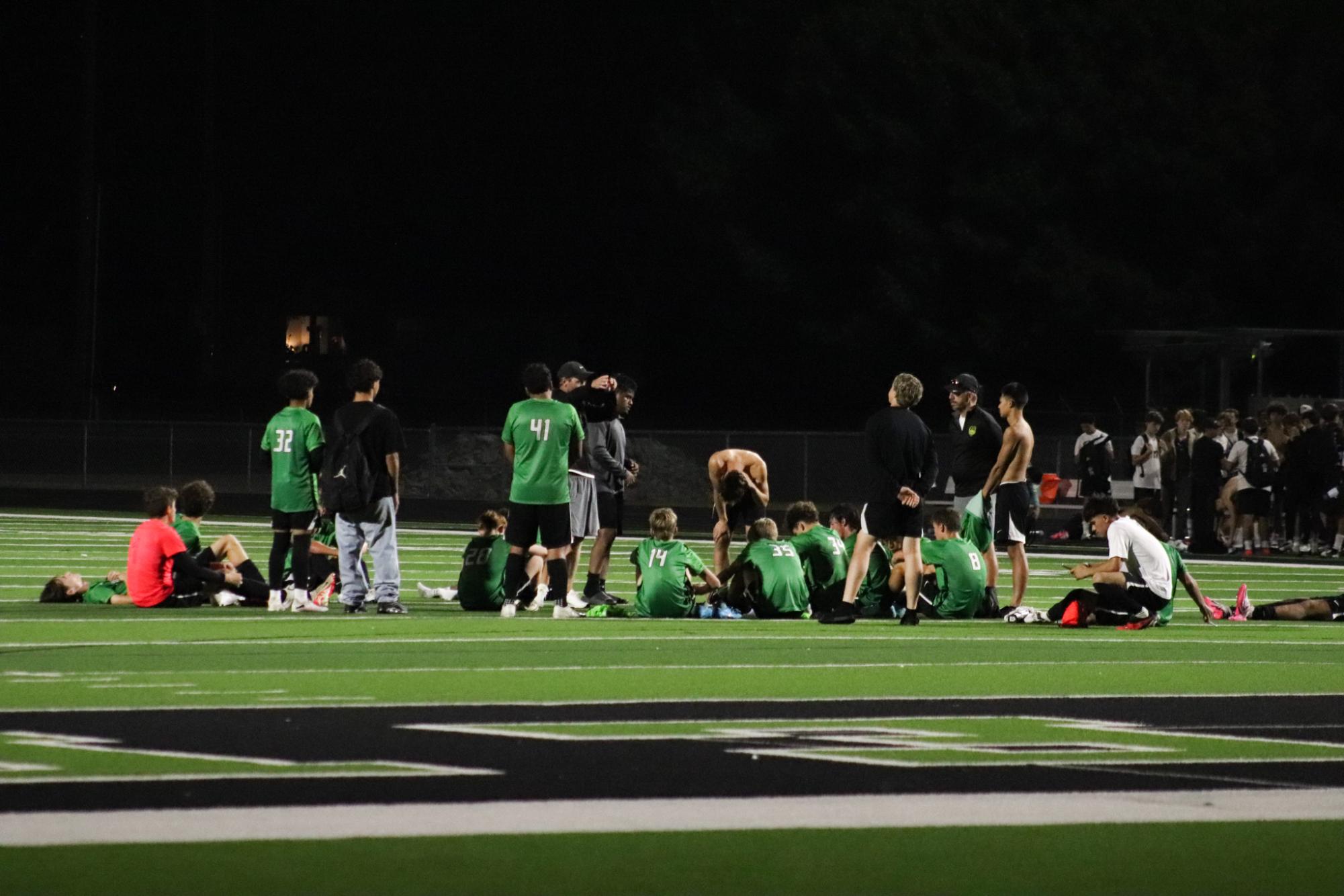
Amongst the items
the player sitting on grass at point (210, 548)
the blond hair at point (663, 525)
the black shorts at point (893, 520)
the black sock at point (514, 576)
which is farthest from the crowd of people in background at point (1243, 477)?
the player sitting on grass at point (210, 548)

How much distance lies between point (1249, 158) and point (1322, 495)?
27015 millimetres

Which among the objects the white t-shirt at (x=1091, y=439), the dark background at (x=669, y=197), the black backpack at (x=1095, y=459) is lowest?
the black backpack at (x=1095, y=459)

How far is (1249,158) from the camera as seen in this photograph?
2170 inches

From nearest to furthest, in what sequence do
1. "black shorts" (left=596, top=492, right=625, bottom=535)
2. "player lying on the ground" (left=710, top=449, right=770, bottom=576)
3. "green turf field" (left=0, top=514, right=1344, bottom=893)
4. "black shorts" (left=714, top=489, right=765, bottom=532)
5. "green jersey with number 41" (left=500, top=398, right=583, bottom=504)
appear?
"green turf field" (left=0, top=514, right=1344, bottom=893) < "green jersey with number 41" (left=500, top=398, right=583, bottom=504) < "black shorts" (left=596, top=492, right=625, bottom=535) < "player lying on the ground" (left=710, top=449, right=770, bottom=576) < "black shorts" (left=714, top=489, right=765, bottom=532)

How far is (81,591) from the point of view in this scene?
18734 millimetres

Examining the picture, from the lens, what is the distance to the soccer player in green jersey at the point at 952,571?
712 inches

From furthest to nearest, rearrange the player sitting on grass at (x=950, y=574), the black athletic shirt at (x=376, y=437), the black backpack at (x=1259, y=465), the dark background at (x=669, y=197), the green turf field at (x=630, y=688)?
1. the dark background at (x=669, y=197)
2. the black backpack at (x=1259, y=465)
3. the player sitting on grass at (x=950, y=574)
4. the black athletic shirt at (x=376, y=437)
5. the green turf field at (x=630, y=688)

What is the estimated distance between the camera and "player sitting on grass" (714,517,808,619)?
1797cm

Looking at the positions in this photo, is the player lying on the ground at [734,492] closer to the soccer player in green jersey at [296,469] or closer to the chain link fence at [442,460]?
the soccer player in green jersey at [296,469]

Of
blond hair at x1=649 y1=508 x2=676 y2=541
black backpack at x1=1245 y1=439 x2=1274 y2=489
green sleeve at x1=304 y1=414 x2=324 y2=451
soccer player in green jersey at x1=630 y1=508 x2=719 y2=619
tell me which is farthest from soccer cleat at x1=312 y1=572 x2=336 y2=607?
black backpack at x1=1245 y1=439 x2=1274 y2=489

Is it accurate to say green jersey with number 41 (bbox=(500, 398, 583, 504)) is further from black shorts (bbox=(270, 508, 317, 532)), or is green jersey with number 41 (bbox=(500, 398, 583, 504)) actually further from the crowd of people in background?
the crowd of people in background

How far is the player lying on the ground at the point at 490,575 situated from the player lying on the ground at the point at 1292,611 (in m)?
5.32

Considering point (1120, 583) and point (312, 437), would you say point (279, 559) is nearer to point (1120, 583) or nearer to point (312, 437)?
point (312, 437)

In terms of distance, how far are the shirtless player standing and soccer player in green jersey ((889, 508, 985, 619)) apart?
299 millimetres
